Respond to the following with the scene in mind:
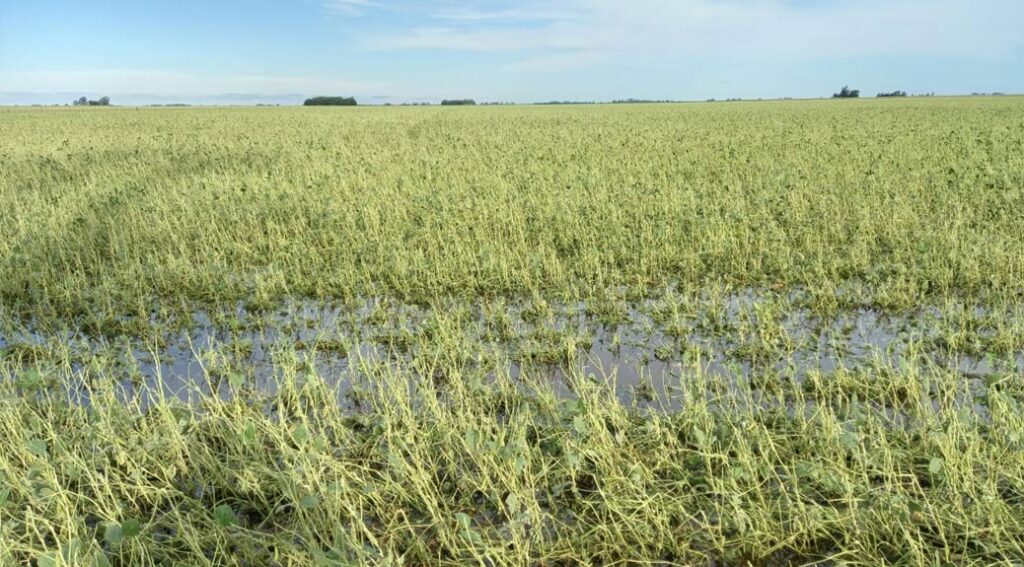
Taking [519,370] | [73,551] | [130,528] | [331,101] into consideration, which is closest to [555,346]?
[519,370]

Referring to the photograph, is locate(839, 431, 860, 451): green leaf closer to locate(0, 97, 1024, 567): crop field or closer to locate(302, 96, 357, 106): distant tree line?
locate(0, 97, 1024, 567): crop field

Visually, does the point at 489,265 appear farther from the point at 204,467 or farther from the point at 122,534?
the point at 122,534

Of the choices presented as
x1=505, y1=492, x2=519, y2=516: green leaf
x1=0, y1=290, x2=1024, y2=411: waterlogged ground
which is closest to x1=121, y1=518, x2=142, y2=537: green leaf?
x1=0, y1=290, x2=1024, y2=411: waterlogged ground

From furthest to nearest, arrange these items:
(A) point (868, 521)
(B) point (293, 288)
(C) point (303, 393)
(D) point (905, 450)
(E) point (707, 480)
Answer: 1. (B) point (293, 288)
2. (C) point (303, 393)
3. (D) point (905, 450)
4. (E) point (707, 480)
5. (A) point (868, 521)

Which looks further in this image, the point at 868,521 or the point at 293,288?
the point at 293,288

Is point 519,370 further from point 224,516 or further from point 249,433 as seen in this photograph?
point 224,516

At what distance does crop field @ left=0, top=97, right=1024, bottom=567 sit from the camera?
2.82m

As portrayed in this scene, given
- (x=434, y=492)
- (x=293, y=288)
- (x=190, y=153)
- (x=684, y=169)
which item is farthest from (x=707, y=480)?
(x=190, y=153)

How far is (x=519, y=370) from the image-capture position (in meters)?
4.70

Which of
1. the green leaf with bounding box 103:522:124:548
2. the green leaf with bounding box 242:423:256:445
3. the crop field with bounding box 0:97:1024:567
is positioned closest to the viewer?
the green leaf with bounding box 103:522:124:548

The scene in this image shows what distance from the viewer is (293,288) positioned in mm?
6742

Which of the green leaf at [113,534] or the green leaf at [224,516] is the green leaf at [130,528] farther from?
the green leaf at [224,516]

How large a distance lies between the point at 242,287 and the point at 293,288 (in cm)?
56

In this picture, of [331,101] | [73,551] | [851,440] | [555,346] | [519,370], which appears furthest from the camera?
[331,101]
